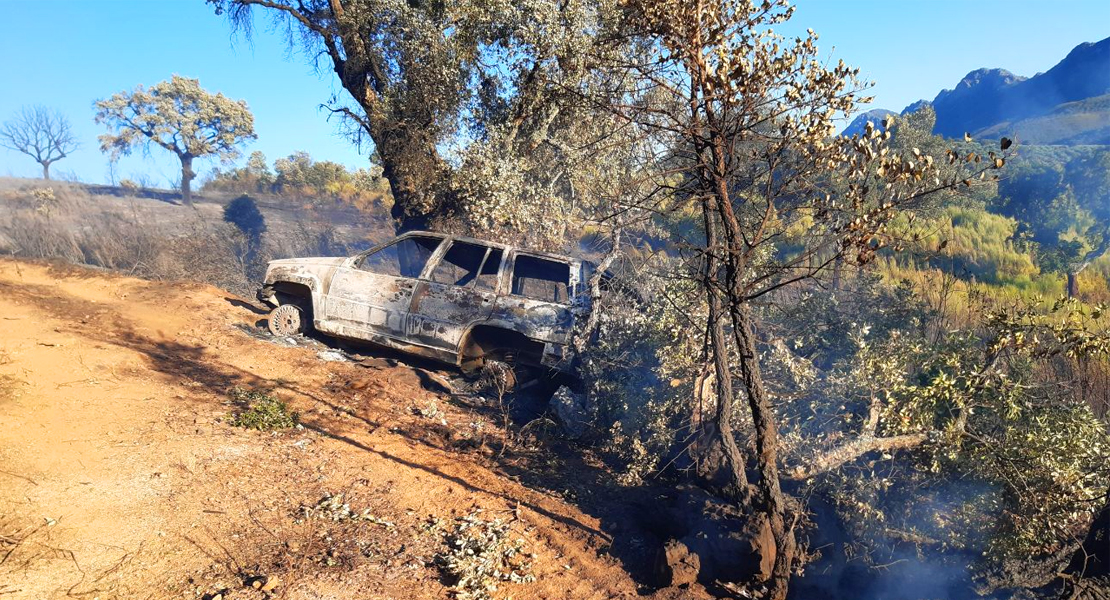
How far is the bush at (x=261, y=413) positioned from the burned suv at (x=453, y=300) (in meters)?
2.00

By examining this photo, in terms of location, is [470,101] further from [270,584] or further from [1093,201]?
[1093,201]

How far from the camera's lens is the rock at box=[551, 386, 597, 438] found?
6555 mm

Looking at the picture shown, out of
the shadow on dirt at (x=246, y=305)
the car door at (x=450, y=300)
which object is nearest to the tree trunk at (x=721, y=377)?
the car door at (x=450, y=300)

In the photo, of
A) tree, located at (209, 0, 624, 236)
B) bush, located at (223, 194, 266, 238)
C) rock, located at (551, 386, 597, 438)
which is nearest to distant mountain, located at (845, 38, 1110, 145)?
tree, located at (209, 0, 624, 236)

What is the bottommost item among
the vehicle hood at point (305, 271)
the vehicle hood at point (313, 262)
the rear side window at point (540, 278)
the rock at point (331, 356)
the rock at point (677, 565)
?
the rock at point (677, 565)

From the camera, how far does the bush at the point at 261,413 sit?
17.8 feet

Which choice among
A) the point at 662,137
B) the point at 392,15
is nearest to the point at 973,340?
the point at 662,137

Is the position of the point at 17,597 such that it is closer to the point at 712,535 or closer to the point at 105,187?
the point at 712,535

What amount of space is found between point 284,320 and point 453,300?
2.72 metres

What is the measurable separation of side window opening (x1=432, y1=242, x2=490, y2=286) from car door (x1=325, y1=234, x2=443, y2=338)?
211 mm

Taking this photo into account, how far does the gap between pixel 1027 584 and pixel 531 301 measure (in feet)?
16.9

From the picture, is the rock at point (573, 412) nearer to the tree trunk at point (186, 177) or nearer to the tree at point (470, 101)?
the tree at point (470, 101)

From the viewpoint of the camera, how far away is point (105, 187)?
28.0 meters

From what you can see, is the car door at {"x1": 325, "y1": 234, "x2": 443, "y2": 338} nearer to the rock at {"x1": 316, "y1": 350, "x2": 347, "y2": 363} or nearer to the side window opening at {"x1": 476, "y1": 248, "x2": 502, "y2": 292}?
the rock at {"x1": 316, "y1": 350, "x2": 347, "y2": 363}
